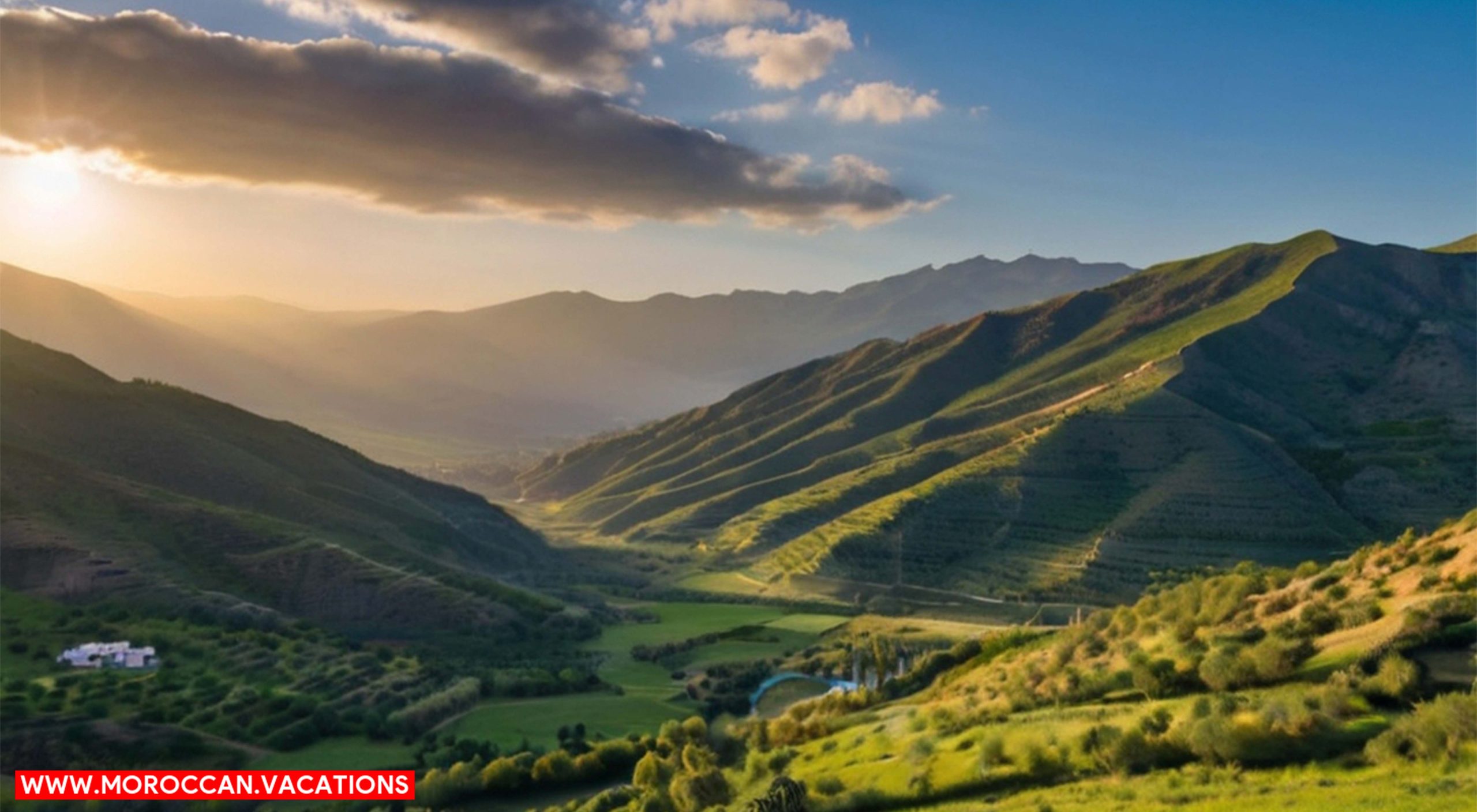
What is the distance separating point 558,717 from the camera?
49.8 metres

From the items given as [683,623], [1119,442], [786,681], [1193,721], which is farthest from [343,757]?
[1119,442]

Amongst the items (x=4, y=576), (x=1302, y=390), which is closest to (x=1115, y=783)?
(x=4, y=576)

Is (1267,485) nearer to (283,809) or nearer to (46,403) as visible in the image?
(283,809)

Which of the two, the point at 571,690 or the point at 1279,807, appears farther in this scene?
the point at 571,690

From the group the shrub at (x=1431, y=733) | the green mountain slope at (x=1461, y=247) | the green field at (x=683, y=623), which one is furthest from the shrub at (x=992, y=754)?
the green mountain slope at (x=1461, y=247)

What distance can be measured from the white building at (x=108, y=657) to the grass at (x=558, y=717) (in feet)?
57.0

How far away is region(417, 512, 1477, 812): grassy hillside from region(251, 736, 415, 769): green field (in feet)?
34.5

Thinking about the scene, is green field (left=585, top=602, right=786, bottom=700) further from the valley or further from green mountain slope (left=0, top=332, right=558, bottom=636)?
green mountain slope (left=0, top=332, right=558, bottom=636)

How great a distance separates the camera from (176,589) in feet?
201

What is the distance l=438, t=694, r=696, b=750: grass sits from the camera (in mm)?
46312

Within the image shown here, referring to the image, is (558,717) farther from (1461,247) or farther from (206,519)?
(1461,247)

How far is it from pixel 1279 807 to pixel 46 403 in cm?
10074

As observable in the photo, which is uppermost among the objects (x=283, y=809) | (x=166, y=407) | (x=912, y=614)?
(x=166, y=407)

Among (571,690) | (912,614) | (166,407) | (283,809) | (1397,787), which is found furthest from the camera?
(166,407)
